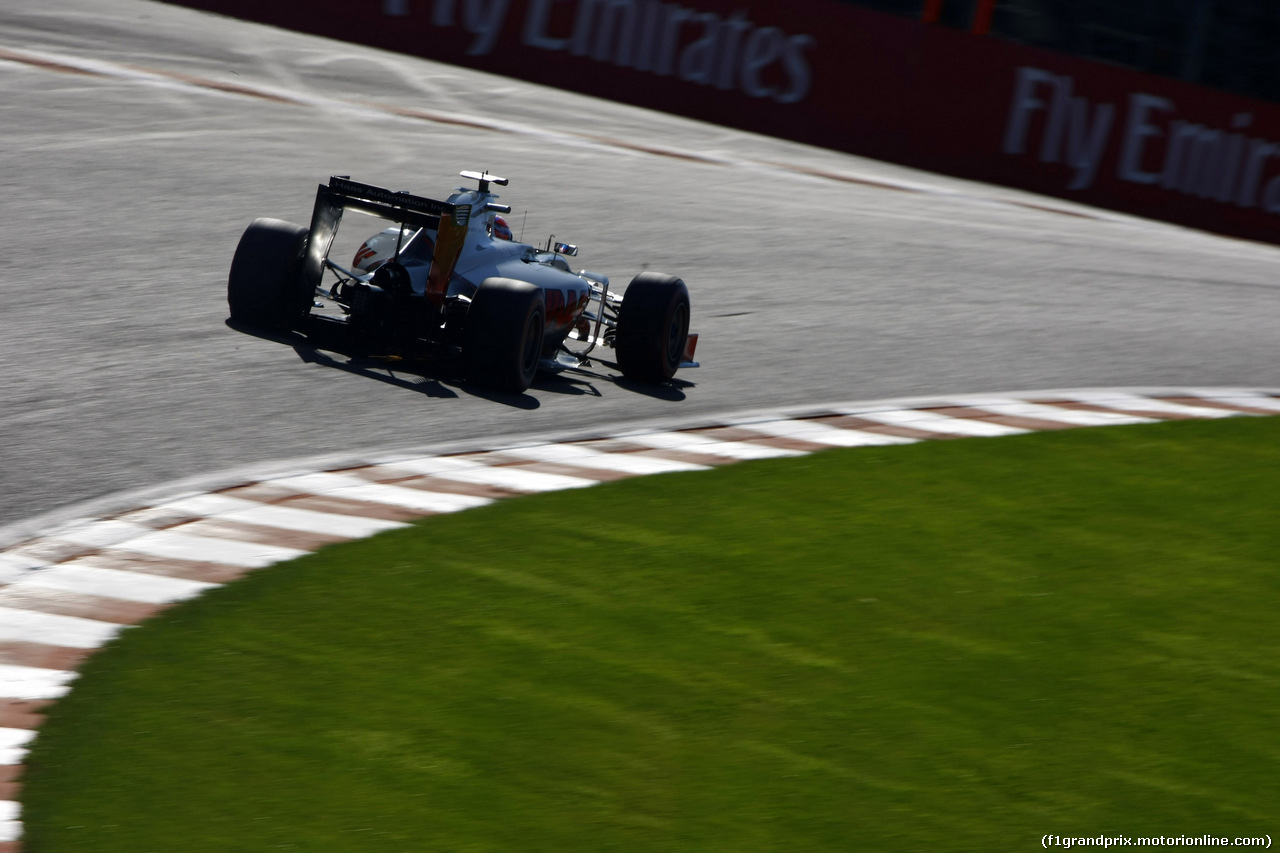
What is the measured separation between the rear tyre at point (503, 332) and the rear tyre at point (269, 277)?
1.33m

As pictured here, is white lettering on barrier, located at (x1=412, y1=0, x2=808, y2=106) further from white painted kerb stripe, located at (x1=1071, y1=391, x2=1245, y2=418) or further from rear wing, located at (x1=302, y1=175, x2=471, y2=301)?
rear wing, located at (x1=302, y1=175, x2=471, y2=301)

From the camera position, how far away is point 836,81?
21.5 metres

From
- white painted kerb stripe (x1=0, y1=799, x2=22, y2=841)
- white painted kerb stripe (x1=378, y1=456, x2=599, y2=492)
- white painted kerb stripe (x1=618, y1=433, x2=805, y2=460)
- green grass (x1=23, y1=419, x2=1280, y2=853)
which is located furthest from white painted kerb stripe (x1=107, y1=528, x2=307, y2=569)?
white painted kerb stripe (x1=618, y1=433, x2=805, y2=460)

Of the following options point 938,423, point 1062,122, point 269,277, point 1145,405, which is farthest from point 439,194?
point 1062,122

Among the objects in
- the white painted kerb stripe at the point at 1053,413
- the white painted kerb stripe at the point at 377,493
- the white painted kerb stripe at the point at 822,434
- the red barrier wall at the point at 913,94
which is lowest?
the white painted kerb stripe at the point at 377,493

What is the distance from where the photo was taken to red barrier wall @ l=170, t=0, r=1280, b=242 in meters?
20.8

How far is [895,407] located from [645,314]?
6.37 ft

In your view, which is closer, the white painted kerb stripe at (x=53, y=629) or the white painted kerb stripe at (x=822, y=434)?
the white painted kerb stripe at (x=53, y=629)

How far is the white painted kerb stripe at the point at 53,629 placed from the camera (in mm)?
5594

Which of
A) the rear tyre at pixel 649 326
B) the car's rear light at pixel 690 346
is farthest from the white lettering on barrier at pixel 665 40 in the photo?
the rear tyre at pixel 649 326

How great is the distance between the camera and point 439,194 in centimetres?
1559

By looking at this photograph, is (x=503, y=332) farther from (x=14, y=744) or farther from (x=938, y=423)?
(x=14, y=744)

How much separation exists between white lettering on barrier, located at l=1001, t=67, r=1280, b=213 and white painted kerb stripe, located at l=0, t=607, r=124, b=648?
57.6ft

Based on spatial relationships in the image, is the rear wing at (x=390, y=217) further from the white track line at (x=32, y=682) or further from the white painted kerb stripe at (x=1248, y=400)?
the white painted kerb stripe at (x=1248, y=400)
